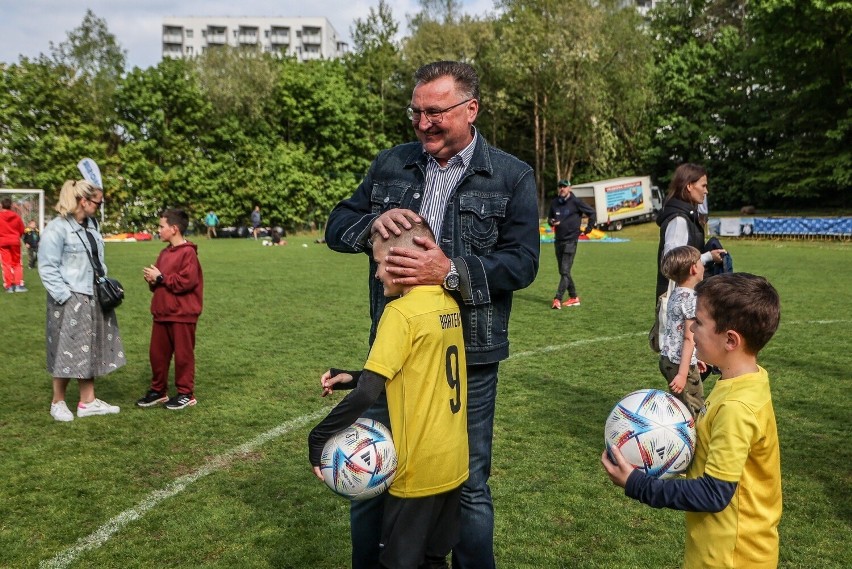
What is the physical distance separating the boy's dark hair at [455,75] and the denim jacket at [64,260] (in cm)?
487

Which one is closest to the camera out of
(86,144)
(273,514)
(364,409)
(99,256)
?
(364,409)

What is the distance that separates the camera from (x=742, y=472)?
2.66m

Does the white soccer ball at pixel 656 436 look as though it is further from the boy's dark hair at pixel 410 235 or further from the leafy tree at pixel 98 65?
the leafy tree at pixel 98 65

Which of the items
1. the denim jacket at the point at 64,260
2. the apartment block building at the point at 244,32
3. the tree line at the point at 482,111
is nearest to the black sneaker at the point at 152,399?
the denim jacket at the point at 64,260

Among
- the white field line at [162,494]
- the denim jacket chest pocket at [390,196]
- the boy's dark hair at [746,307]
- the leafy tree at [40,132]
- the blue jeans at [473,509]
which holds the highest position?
the leafy tree at [40,132]

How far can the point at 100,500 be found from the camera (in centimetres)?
518

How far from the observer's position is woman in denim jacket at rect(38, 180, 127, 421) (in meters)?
6.93

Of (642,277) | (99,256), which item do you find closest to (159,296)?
(99,256)

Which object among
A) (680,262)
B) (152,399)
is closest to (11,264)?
(152,399)

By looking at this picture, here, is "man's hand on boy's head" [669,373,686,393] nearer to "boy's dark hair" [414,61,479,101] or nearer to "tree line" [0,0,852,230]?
"boy's dark hair" [414,61,479,101]

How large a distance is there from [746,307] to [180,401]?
238 inches

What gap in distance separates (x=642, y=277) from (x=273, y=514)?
1580cm

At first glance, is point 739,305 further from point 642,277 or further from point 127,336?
point 642,277

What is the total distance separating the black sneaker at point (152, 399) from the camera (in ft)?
24.9
